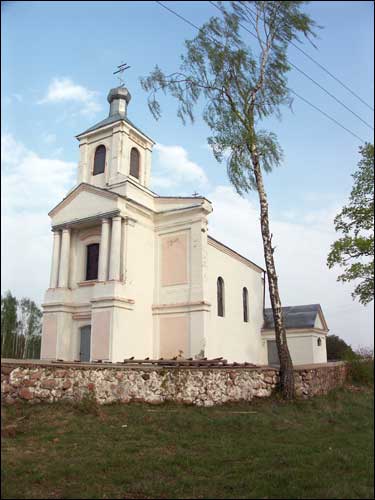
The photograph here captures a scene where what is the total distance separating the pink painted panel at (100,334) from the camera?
1967 cm

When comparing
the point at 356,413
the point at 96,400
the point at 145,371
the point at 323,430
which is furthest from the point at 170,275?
the point at 356,413

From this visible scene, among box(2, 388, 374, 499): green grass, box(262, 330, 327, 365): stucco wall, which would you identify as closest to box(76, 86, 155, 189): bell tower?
box(262, 330, 327, 365): stucco wall

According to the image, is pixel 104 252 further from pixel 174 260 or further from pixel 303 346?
pixel 303 346

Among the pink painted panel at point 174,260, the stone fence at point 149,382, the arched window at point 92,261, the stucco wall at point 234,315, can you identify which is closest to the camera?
the stone fence at point 149,382

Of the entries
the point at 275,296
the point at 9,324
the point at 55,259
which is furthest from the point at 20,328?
the point at 275,296

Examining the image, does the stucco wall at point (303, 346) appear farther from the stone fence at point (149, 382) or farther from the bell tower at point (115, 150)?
the stone fence at point (149, 382)

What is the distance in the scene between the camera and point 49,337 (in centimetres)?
2206

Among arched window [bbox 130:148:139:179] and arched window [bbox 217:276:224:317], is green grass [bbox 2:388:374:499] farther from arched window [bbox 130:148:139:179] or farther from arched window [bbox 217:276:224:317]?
arched window [bbox 130:148:139:179]

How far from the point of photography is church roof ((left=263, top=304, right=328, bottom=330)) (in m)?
29.9

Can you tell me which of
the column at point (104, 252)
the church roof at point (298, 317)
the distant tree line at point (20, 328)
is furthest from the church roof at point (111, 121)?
the distant tree line at point (20, 328)

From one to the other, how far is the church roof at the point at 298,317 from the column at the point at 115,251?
1328cm

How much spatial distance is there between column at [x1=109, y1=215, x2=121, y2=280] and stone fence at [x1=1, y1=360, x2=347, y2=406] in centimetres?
890

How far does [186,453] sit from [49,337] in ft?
53.2

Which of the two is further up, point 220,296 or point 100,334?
point 220,296
